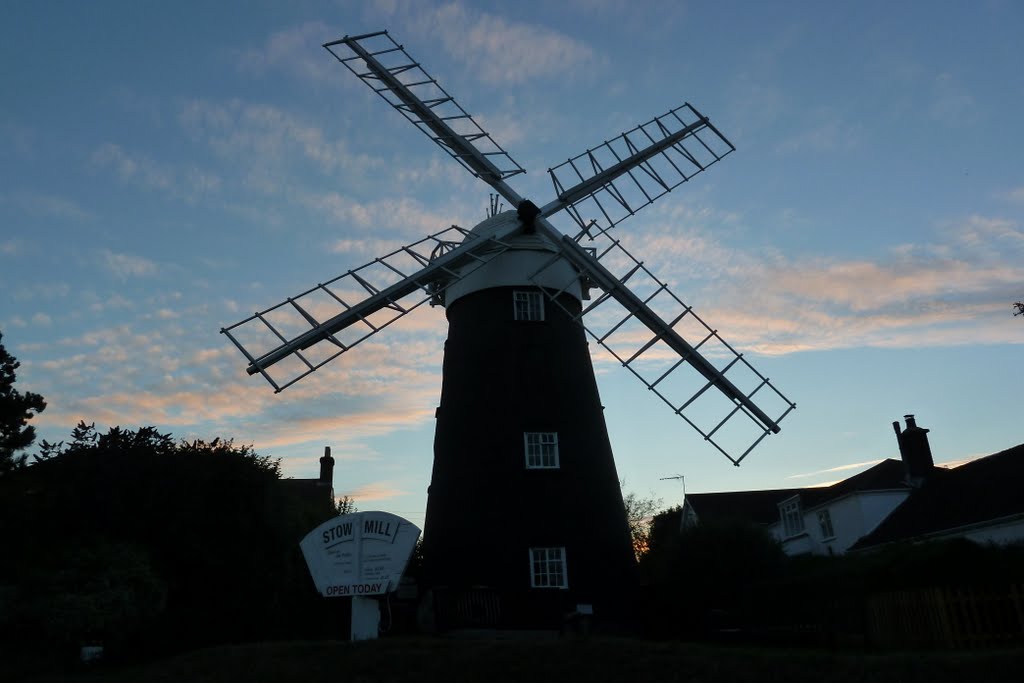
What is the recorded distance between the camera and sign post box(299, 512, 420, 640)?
14.9m

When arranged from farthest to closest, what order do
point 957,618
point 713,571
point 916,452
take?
point 916,452 → point 713,571 → point 957,618

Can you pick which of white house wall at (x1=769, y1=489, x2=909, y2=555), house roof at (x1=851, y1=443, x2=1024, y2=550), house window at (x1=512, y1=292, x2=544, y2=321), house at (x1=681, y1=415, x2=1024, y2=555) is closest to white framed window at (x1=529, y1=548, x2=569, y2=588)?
house window at (x1=512, y1=292, x2=544, y2=321)

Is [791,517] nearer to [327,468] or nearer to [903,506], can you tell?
[903,506]

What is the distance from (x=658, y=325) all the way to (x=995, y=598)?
9763 millimetres

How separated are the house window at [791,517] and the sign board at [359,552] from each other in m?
31.3

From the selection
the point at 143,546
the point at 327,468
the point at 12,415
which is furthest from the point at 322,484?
the point at 143,546

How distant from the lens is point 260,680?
44.2 feet

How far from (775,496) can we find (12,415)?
4353 centimetres

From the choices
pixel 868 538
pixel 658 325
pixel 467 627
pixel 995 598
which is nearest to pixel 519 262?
pixel 658 325

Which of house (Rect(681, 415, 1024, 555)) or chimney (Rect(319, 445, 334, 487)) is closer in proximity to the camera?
house (Rect(681, 415, 1024, 555))

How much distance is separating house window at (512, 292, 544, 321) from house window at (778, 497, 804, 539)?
2571cm

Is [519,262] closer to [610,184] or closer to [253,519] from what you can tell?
[610,184]

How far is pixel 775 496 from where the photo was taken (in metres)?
52.4

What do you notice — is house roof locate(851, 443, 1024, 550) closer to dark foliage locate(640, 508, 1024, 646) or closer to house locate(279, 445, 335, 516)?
dark foliage locate(640, 508, 1024, 646)
